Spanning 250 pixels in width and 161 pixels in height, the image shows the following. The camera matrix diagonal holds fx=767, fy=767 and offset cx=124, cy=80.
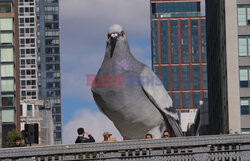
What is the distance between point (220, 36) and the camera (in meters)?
86.2

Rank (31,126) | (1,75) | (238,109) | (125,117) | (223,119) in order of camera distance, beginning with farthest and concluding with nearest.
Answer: (1,75), (223,119), (238,109), (31,126), (125,117)

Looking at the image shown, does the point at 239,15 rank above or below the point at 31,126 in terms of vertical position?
above

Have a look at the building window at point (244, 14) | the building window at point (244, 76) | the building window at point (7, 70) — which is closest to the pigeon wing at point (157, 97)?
the building window at point (244, 76)

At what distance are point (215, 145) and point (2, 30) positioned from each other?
87.9 m

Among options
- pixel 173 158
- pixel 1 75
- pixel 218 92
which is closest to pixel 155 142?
pixel 173 158

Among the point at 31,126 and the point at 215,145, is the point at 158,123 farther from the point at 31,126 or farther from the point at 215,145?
the point at 31,126

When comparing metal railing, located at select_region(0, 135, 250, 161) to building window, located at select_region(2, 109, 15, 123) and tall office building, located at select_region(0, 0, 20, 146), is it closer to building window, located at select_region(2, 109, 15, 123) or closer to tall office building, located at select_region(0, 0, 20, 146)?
building window, located at select_region(2, 109, 15, 123)

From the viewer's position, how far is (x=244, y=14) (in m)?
78.5

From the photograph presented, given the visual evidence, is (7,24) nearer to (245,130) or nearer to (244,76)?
(244,76)

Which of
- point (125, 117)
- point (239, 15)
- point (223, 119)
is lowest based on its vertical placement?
point (223, 119)

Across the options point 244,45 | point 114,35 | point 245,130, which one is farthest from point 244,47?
point 114,35

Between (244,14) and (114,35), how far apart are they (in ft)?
196

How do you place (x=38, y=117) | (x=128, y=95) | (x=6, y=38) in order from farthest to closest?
(x=38, y=117)
(x=6, y=38)
(x=128, y=95)

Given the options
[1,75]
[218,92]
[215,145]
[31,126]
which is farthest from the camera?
[1,75]
